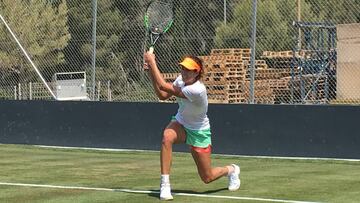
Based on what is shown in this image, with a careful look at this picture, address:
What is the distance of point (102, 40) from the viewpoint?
20.3m

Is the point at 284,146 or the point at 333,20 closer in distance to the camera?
the point at 284,146

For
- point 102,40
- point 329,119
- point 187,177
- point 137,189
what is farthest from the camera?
point 102,40

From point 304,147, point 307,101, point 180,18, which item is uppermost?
point 180,18

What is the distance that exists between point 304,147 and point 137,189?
5.85 metres

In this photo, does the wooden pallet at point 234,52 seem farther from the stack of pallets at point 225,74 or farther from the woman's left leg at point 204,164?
the woman's left leg at point 204,164

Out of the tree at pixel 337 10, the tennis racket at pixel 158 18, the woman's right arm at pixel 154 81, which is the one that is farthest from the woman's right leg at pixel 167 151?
the tree at pixel 337 10

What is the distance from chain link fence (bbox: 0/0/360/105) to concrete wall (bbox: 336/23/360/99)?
0.9 inches

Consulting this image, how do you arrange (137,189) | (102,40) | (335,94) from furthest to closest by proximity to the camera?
(102,40)
(335,94)
(137,189)

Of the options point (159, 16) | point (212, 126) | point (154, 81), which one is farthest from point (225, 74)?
point (154, 81)

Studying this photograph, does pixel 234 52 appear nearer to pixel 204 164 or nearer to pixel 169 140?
pixel 204 164

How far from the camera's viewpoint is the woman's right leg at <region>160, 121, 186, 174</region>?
9344mm

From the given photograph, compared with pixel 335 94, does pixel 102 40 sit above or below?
above

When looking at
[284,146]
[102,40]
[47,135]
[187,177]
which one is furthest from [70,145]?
[187,177]

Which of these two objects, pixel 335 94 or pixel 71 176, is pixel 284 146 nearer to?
pixel 335 94
